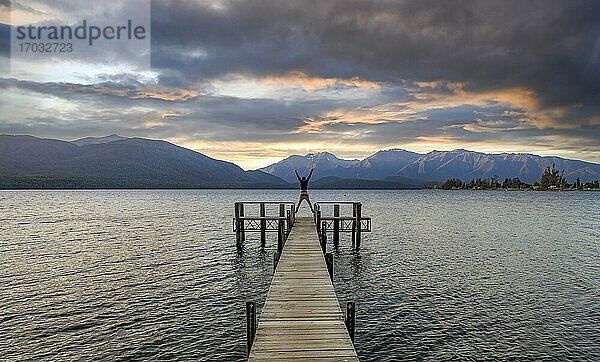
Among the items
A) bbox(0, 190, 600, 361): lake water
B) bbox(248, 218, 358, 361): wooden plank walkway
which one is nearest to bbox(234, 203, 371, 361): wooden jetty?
bbox(248, 218, 358, 361): wooden plank walkway

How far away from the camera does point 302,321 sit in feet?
38.9

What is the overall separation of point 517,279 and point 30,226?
60080 mm

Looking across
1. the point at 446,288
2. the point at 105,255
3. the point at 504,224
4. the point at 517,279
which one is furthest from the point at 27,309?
the point at 504,224

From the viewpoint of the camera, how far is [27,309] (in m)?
19.4

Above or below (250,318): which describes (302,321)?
above

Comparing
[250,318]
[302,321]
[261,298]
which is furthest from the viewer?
[261,298]

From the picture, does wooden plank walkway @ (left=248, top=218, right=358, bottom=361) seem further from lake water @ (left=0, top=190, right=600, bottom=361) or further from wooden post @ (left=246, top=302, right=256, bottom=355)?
lake water @ (left=0, top=190, right=600, bottom=361)

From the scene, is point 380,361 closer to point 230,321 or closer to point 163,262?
point 230,321

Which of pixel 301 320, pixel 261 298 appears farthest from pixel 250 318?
pixel 261 298

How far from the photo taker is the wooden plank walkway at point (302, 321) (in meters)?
9.79

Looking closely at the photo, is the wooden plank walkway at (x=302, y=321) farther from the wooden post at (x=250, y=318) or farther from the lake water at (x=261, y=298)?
the lake water at (x=261, y=298)

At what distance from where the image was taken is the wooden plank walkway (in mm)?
9789

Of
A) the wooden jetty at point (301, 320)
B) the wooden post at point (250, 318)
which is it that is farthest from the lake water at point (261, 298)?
the wooden jetty at point (301, 320)

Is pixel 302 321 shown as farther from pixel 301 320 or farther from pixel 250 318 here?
pixel 250 318
